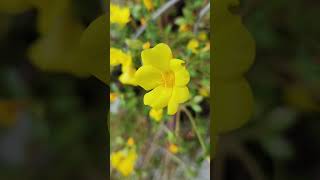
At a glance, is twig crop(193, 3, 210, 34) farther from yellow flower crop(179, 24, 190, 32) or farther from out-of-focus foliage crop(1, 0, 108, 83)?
out-of-focus foliage crop(1, 0, 108, 83)

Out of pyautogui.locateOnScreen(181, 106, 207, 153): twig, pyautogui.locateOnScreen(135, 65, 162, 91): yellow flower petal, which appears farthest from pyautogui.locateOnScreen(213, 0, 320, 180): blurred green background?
pyautogui.locateOnScreen(135, 65, 162, 91): yellow flower petal

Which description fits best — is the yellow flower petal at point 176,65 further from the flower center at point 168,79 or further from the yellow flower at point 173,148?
the yellow flower at point 173,148

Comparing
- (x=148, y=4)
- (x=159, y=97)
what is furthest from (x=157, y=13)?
(x=159, y=97)

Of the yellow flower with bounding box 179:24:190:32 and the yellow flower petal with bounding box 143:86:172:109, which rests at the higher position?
the yellow flower with bounding box 179:24:190:32

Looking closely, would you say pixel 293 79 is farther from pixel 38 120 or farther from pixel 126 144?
pixel 38 120

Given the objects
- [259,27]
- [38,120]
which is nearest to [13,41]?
[38,120]

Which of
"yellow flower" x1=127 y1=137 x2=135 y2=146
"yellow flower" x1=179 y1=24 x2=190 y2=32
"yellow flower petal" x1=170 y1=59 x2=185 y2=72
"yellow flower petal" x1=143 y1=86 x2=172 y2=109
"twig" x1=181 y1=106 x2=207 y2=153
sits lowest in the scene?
"yellow flower" x1=127 y1=137 x2=135 y2=146
